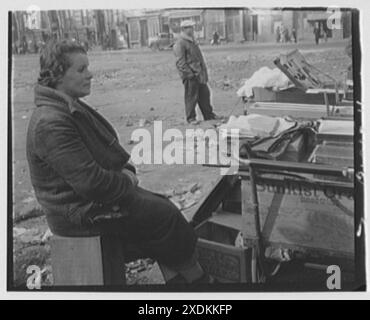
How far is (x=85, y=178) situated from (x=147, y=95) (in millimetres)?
414

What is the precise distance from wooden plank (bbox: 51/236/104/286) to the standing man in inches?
24.9

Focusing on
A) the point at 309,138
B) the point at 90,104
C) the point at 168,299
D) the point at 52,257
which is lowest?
the point at 168,299

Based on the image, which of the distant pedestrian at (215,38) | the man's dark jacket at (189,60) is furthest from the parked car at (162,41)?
the distant pedestrian at (215,38)

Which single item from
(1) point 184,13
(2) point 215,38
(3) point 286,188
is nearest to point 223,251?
(3) point 286,188

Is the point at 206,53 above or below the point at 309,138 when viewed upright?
above

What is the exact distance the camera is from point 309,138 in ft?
7.60

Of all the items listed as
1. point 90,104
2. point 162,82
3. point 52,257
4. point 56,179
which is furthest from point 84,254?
point 162,82

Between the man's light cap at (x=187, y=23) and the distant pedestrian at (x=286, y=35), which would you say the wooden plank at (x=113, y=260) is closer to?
the man's light cap at (x=187, y=23)

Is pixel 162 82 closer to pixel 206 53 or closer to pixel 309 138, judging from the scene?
pixel 206 53

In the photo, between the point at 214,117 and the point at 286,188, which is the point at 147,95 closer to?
the point at 214,117

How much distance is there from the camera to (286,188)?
2258 mm

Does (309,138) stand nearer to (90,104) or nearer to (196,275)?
(196,275)

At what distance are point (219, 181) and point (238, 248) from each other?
0.89 ft
